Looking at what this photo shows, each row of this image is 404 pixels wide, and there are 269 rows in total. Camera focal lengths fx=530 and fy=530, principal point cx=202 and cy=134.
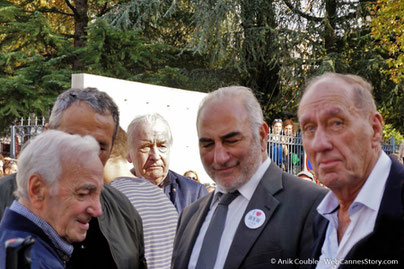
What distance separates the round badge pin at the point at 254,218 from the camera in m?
2.58

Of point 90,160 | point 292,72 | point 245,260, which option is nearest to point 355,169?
point 245,260

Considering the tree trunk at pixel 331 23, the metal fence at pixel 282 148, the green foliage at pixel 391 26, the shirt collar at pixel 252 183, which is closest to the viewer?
the shirt collar at pixel 252 183

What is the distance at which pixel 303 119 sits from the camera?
229cm

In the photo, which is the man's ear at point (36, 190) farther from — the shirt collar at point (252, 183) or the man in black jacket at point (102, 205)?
the shirt collar at point (252, 183)

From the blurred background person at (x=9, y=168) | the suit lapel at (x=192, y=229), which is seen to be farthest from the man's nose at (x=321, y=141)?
the blurred background person at (x=9, y=168)

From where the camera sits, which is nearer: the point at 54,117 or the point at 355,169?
the point at 355,169

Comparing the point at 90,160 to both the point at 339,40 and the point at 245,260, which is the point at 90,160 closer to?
the point at 245,260

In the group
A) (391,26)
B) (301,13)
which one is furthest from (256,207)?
(301,13)

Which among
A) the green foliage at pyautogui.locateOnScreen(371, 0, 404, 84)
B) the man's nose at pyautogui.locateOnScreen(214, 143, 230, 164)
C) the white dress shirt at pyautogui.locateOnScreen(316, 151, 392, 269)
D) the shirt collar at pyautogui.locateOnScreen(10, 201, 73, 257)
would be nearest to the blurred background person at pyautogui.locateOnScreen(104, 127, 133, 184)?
the man's nose at pyautogui.locateOnScreen(214, 143, 230, 164)

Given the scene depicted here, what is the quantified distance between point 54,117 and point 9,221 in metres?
0.90

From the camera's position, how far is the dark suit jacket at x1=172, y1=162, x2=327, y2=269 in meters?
2.48

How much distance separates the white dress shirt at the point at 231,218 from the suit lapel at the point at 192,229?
0.07 ft

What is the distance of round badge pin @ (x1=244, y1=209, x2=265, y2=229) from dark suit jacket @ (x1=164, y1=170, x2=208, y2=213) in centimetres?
200

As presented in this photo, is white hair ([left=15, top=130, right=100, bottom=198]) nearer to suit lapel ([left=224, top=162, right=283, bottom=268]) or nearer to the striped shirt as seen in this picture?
suit lapel ([left=224, top=162, right=283, bottom=268])
